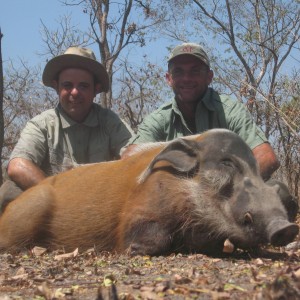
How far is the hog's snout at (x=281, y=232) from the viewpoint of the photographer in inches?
165

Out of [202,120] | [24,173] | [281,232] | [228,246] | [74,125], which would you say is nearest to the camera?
[281,232]

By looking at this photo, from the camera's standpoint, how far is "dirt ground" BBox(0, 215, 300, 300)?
3158 millimetres

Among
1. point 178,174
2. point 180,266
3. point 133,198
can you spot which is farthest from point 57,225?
point 180,266

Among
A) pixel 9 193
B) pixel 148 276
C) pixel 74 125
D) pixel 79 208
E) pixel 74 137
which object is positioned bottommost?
pixel 148 276

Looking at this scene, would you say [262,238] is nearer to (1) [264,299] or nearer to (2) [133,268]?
(2) [133,268]

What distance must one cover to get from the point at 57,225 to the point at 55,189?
0.40m

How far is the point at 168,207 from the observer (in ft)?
16.3

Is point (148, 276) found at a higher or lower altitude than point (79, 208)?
lower

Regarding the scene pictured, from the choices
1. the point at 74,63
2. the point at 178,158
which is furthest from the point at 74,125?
the point at 178,158

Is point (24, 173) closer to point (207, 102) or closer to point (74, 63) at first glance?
point (74, 63)

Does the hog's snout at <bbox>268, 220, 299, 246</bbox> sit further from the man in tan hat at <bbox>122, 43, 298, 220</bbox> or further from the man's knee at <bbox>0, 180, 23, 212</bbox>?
the man's knee at <bbox>0, 180, 23, 212</bbox>

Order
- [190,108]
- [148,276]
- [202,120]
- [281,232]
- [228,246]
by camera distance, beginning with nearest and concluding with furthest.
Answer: [148,276]
[281,232]
[228,246]
[202,120]
[190,108]

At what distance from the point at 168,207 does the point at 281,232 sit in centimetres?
105

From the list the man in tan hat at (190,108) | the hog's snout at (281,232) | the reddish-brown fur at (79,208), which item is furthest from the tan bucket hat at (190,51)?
the hog's snout at (281,232)
